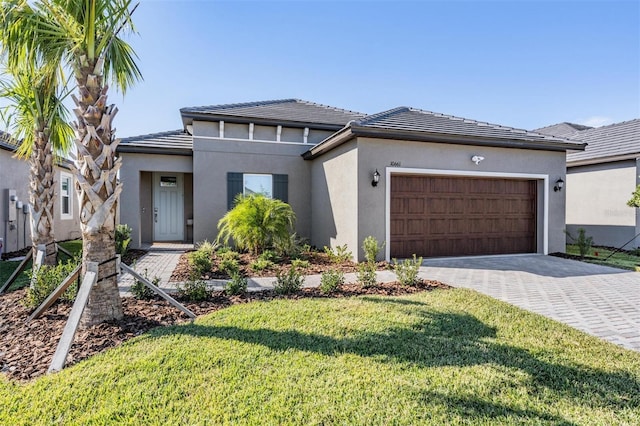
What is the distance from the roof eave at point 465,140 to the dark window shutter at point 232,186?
16.7ft

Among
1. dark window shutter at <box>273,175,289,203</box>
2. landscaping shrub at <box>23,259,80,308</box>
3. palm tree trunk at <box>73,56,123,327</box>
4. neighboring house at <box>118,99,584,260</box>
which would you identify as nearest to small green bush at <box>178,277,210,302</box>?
palm tree trunk at <box>73,56,123,327</box>

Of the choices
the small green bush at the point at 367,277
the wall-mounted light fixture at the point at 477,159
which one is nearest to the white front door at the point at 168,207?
the small green bush at the point at 367,277

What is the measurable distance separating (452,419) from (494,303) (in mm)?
3461

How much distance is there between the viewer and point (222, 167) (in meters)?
11.6

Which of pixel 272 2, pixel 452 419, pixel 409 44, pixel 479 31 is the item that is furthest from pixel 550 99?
pixel 452 419

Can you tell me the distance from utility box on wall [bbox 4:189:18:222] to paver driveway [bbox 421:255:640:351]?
42.7 feet

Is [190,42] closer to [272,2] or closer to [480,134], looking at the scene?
[272,2]


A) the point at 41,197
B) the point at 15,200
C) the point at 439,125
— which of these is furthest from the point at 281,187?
the point at 15,200

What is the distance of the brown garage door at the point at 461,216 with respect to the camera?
963 cm

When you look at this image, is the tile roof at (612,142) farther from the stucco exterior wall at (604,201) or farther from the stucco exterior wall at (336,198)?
the stucco exterior wall at (336,198)

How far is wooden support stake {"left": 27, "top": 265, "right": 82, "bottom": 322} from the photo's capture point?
4.25 meters

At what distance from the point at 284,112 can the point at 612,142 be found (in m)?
13.7

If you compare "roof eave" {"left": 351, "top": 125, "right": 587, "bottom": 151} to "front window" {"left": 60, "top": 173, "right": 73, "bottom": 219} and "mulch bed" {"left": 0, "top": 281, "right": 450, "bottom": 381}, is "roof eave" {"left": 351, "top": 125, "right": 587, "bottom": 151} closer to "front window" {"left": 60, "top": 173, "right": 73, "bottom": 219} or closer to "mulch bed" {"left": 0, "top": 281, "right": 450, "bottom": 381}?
"mulch bed" {"left": 0, "top": 281, "right": 450, "bottom": 381}

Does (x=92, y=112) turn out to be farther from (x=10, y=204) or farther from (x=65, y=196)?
(x=65, y=196)
